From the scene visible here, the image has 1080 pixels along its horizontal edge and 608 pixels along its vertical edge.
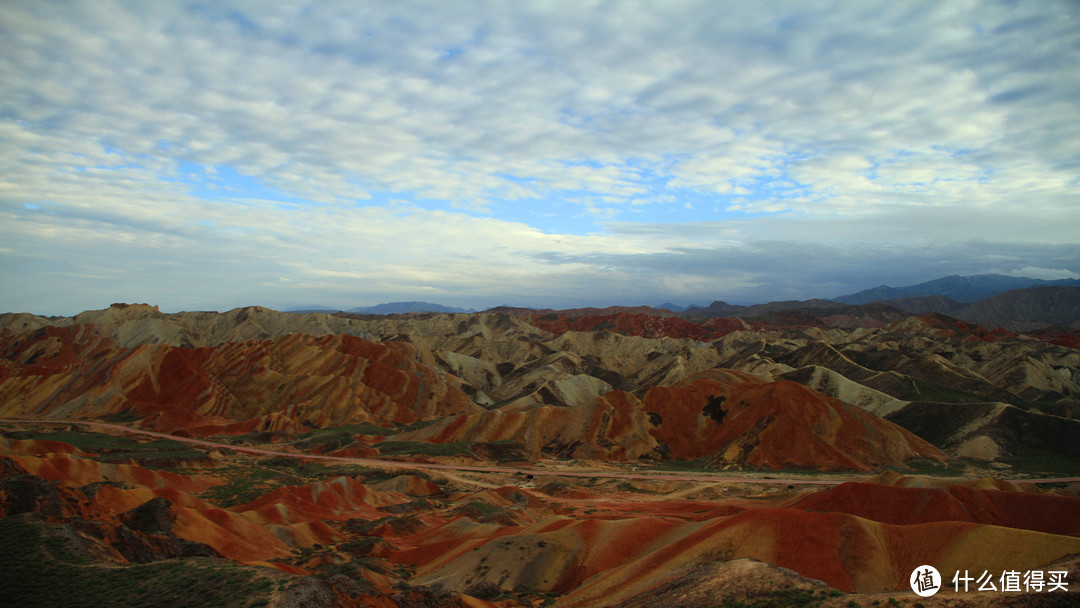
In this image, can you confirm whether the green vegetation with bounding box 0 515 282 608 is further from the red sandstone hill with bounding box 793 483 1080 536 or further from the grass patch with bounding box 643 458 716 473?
the grass patch with bounding box 643 458 716 473

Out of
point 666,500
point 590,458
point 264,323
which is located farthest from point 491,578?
point 264,323

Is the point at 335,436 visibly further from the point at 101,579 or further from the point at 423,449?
the point at 101,579

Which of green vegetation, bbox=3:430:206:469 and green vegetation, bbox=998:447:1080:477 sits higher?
green vegetation, bbox=3:430:206:469

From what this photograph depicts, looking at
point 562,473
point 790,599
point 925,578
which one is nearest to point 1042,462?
point 562,473

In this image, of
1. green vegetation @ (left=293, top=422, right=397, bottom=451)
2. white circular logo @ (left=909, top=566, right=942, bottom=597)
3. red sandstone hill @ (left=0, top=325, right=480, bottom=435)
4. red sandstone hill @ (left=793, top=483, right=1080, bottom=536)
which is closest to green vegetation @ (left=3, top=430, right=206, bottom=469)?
red sandstone hill @ (left=0, top=325, right=480, bottom=435)

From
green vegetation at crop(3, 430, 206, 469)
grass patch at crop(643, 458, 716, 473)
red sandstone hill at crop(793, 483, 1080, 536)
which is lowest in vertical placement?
grass patch at crop(643, 458, 716, 473)
